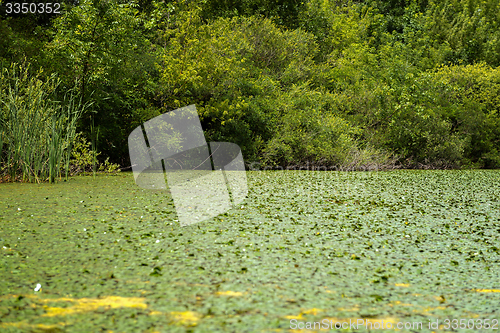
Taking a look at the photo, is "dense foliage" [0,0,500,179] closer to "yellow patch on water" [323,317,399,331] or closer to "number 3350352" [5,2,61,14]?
"number 3350352" [5,2,61,14]

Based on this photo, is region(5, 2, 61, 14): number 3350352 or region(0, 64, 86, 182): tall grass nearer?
region(0, 64, 86, 182): tall grass

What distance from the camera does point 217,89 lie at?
10.4 metres

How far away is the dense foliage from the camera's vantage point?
29.3ft

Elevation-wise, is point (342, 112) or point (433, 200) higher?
point (433, 200)

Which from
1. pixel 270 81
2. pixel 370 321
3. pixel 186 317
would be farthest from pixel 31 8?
pixel 370 321

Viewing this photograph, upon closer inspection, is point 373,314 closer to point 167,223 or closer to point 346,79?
point 167,223

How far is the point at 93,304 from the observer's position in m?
2.00

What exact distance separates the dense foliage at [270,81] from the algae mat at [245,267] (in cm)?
355

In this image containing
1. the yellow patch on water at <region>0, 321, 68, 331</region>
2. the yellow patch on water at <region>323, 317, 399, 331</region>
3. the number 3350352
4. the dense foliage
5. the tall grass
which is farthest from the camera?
the number 3350352

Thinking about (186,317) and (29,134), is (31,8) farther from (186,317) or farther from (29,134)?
(186,317)

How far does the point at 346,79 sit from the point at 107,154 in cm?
829

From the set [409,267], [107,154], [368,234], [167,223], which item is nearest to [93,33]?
[107,154]

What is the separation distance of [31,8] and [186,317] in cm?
1145

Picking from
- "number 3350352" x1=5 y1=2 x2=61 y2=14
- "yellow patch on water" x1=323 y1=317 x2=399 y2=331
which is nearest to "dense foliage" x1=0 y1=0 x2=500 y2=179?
"number 3350352" x1=5 y1=2 x2=61 y2=14
